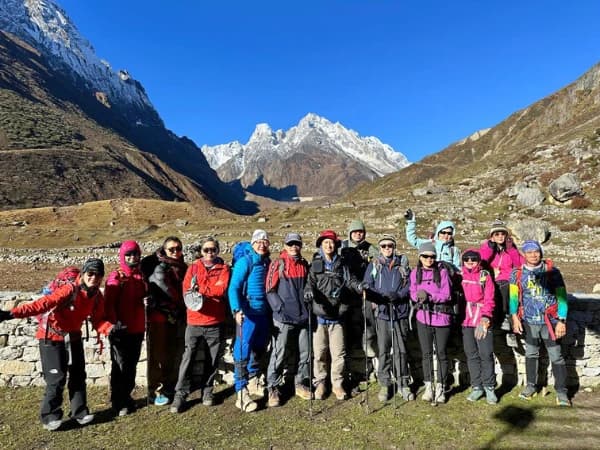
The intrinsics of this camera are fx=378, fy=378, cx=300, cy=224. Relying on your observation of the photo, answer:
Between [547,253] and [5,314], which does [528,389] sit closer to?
[5,314]

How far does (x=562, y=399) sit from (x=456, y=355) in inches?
66.1

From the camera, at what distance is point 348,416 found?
6.01 meters

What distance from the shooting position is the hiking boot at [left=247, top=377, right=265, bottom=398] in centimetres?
671

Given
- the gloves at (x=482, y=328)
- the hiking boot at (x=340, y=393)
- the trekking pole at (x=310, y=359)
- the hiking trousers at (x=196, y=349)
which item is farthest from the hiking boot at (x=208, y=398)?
the gloves at (x=482, y=328)

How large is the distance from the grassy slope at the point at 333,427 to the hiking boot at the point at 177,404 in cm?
11

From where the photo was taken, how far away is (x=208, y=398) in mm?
6438

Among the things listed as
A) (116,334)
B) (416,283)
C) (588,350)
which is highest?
(416,283)

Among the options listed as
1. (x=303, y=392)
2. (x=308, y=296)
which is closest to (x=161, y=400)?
(x=303, y=392)

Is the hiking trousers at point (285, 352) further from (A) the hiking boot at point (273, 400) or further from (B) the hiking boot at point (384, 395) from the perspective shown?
(B) the hiking boot at point (384, 395)

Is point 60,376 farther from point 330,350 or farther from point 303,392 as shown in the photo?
point 330,350

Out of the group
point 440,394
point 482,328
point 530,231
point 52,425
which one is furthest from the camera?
point 530,231

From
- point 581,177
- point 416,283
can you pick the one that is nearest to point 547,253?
point 581,177

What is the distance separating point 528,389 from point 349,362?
10.0 ft

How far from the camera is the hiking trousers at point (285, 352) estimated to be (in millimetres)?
6371
